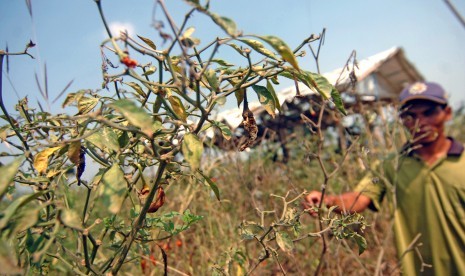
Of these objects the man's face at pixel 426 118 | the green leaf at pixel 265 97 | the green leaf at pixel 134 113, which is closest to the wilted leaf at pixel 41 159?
the green leaf at pixel 134 113

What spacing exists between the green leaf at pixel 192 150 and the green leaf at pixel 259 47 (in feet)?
0.54

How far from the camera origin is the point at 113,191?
52 cm

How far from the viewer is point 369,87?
38.0ft

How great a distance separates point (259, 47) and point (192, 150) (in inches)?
7.4

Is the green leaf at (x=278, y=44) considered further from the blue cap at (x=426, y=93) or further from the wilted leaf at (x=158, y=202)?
the blue cap at (x=426, y=93)

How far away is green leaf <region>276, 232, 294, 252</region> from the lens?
0.77 meters

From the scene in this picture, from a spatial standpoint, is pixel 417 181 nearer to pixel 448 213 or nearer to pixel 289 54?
pixel 448 213

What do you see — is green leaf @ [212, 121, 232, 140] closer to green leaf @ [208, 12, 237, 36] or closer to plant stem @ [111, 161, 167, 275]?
plant stem @ [111, 161, 167, 275]

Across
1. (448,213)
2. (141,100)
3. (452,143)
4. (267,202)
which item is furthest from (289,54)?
(267,202)

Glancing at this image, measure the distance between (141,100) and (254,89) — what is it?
22 centimetres

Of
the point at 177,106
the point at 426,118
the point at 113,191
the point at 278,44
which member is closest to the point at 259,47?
the point at 278,44

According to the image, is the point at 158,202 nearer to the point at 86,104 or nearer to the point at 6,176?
the point at 86,104

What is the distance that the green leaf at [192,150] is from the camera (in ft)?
1.82

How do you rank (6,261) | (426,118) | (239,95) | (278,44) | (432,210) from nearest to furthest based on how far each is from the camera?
(6,261) → (278,44) → (239,95) → (432,210) → (426,118)
